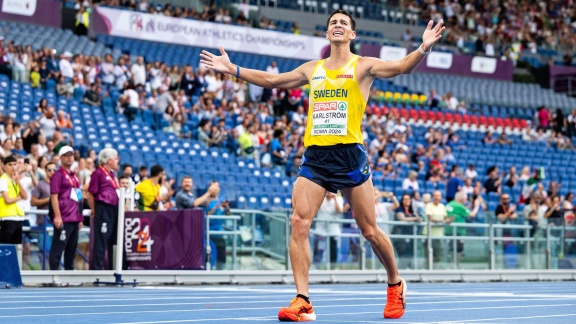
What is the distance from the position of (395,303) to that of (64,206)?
7.29 meters

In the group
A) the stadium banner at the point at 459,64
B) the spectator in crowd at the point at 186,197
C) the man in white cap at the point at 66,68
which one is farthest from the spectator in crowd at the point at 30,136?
the stadium banner at the point at 459,64

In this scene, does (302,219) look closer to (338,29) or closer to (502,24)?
(338,29)

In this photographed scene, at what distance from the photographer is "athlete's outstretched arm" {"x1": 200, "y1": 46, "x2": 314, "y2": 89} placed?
7793 millimetres

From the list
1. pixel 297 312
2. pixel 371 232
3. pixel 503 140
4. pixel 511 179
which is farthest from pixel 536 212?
pixel 297 312

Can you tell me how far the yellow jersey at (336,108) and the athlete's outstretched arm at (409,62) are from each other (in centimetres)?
16

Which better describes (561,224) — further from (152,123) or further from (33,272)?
(33,272)

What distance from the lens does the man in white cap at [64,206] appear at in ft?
44.5

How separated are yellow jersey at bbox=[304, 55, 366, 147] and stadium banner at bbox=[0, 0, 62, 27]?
70.3 ft

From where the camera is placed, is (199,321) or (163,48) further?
(163,48)

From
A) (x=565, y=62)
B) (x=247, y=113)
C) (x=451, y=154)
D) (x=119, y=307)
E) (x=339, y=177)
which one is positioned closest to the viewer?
(x=339, y=177)

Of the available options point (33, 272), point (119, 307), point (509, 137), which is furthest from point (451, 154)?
point (119, 307)

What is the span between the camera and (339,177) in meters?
7.32

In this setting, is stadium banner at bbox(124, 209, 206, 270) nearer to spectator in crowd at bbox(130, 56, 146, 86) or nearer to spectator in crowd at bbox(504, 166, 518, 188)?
spectator in crowd at bbox(130, 56, 146, 86)

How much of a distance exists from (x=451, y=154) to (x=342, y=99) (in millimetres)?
22905
